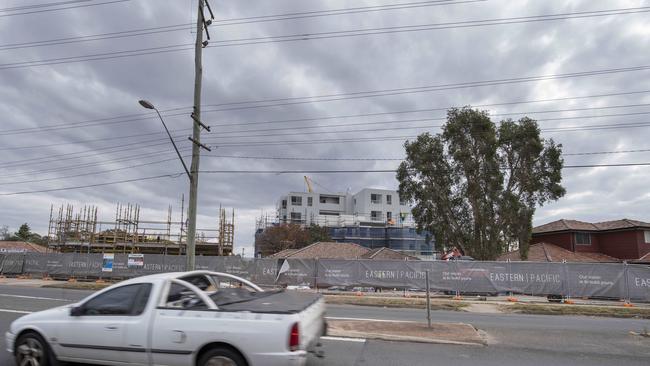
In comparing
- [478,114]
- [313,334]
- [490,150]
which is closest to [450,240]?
[490,150]

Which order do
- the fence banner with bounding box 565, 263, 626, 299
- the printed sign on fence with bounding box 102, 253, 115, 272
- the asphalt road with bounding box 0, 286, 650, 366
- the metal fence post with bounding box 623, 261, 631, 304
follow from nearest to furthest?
the asphalt road with bounding box 0, 286, 650, 366 < the metal fence post with bounding box 623, 261, 631, 304 < the fence banner with bounding box 565, 263, 626, 299 < the printed sign on fence with bounding box 102, 253, 115, 272

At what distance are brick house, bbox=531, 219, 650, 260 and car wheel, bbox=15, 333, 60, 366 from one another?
151 feet

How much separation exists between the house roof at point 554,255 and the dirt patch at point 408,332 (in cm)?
3136

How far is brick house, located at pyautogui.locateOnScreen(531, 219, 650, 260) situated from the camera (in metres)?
41.0

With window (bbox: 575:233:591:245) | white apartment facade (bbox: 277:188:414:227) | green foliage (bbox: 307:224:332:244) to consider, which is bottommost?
window (bbox: 575:233:591:245)

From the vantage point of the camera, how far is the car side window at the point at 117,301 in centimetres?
628

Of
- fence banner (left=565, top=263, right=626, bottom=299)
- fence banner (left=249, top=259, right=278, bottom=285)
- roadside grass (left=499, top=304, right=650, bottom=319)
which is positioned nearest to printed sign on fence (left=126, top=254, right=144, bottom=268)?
fence banner (left=249, top=259, right=278, bottom=285)

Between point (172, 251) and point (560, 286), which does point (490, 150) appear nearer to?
point (560, 286)

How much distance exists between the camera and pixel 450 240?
3816 cm

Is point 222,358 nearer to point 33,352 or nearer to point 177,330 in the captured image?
point 177,330

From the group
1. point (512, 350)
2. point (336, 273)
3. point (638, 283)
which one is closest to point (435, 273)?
point (336, 273)

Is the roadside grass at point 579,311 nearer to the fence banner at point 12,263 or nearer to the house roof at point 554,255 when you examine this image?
the house roof at point 554,255

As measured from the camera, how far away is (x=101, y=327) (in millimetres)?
6242

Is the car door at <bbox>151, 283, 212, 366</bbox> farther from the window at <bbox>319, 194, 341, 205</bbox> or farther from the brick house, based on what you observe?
the window at <bbox>319, 194, 341, 205</bbox>
